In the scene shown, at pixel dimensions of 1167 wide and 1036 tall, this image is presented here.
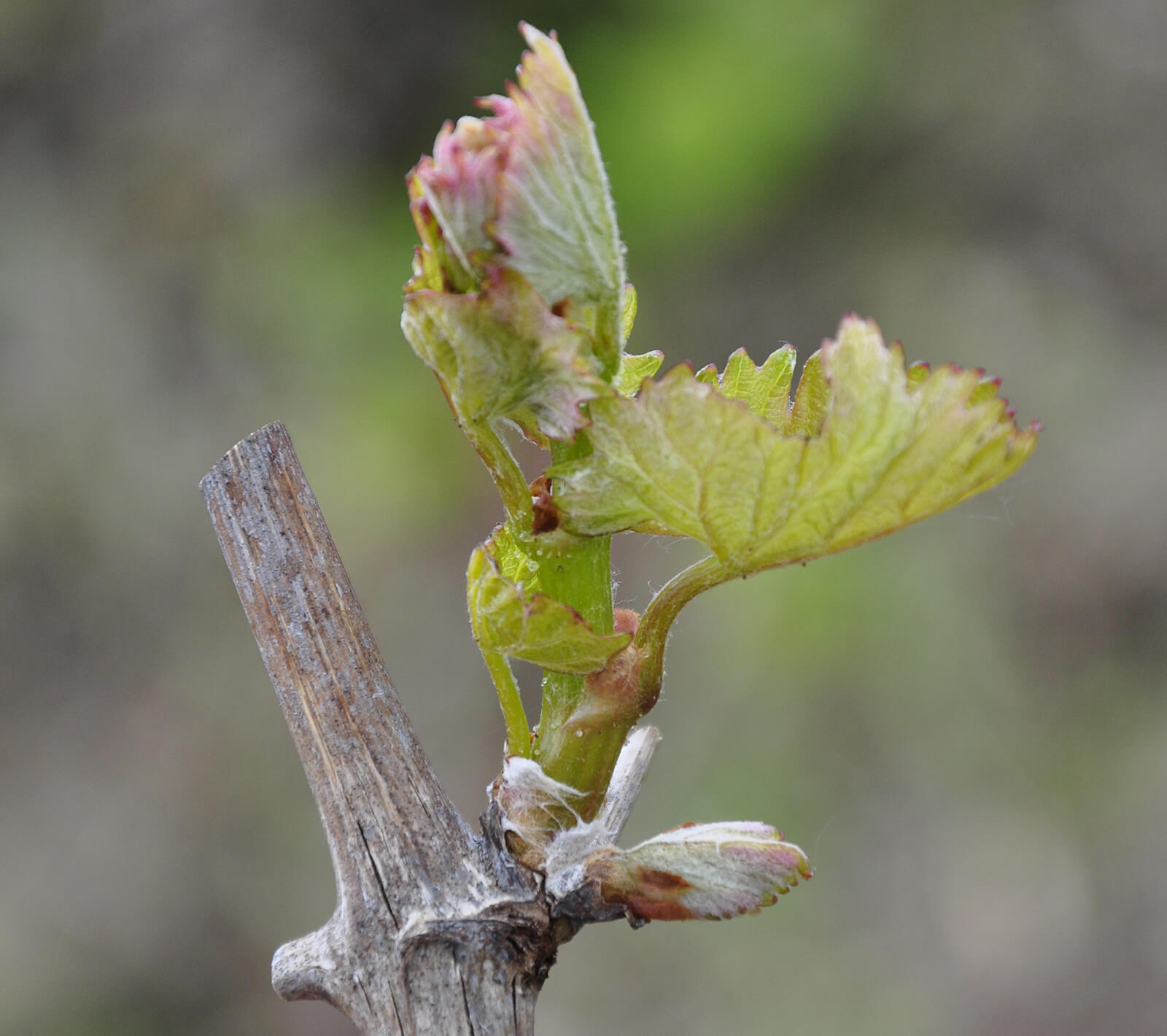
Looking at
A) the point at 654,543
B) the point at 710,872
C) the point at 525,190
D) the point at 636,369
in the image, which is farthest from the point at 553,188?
the point at 654,543

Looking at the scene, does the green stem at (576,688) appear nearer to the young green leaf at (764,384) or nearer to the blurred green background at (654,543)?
the young green leaf at (764,384)

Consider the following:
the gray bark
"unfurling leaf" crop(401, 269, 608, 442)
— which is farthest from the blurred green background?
"unfurling leaf" crop(401, 269, 608, 442)

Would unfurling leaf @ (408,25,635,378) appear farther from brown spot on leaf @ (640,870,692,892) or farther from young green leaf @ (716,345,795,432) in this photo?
brown spot on leaf @ (640,870,692,892)

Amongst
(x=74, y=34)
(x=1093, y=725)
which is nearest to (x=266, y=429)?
(x=1093, y=725)

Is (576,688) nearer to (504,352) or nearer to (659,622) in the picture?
(659,622)

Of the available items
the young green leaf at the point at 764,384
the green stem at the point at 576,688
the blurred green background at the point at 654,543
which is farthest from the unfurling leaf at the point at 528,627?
the blurred green background at the point at 654,543

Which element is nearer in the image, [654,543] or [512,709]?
[512,709]
